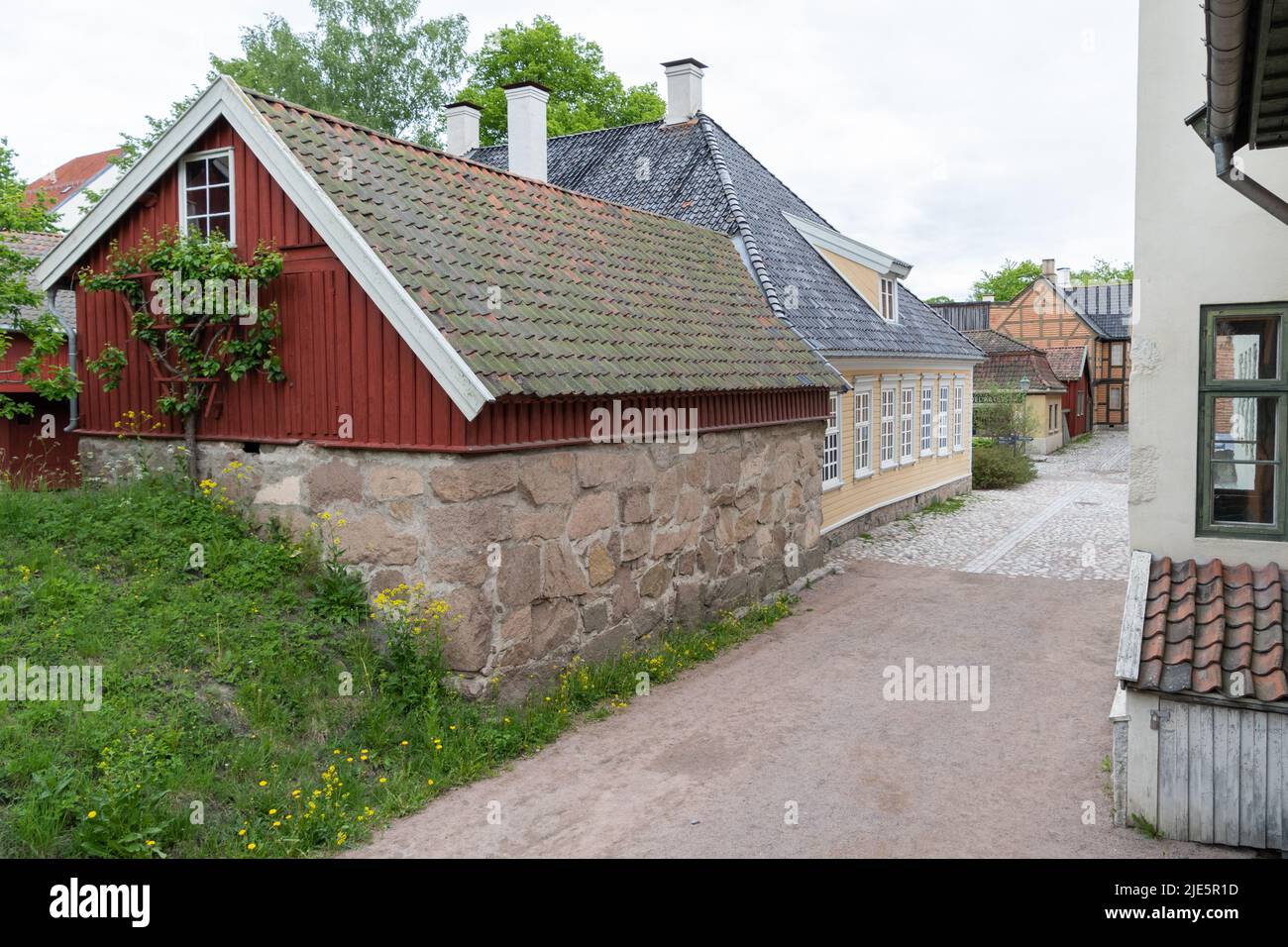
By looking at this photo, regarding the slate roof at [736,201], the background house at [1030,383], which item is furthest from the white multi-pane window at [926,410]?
the background house at [1030,383]

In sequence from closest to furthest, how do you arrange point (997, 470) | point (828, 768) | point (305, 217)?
point (828, 768)
point (305, 217)
point (997, 470)

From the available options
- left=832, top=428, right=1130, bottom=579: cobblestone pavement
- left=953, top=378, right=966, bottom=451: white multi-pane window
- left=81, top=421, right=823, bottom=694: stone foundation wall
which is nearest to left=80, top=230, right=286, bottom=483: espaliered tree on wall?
left=81, top=421, right=823, bottom=694: stone foundation wall

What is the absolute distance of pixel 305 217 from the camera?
8.70 metres

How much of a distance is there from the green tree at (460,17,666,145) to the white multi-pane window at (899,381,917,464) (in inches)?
620

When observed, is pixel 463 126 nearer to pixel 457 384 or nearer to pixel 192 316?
pixel 192 316

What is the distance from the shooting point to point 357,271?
326 inches

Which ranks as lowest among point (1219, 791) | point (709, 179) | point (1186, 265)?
point (1219, 791)

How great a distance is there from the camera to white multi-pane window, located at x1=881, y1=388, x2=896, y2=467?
65.2 feet

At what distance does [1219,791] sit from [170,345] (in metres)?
9.51

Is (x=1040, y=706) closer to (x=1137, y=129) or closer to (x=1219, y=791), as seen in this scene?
(x=1219, y=791)

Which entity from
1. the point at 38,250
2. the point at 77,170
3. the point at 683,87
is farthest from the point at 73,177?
the point at 683,87

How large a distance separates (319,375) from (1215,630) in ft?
23.4
